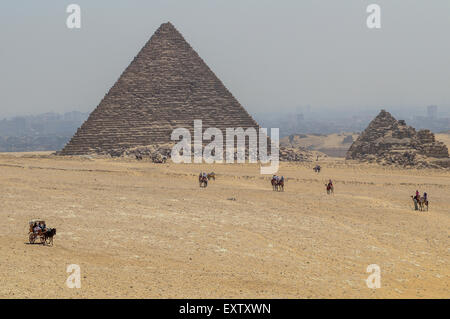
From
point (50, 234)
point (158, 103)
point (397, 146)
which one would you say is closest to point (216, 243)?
point (50, 234)

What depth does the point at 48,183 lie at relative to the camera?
25078 millimetres

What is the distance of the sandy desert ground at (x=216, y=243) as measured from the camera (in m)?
10.7

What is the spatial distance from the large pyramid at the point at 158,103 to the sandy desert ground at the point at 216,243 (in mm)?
26023

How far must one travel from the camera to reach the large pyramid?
171ft

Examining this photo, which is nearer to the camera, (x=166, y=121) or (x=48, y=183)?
(x=48, y=183)

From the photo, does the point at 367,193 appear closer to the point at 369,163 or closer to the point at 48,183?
the point at 48,183

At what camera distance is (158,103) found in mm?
53469

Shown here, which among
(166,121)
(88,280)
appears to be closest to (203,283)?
(88,280)

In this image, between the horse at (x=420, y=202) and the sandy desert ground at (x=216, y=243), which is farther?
the horse at (x=420, y=202)

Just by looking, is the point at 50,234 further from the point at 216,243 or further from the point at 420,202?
the point at 420,202

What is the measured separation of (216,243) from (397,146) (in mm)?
36983

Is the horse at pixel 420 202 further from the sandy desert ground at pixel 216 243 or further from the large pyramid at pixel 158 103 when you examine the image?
the large pyramid at pixel 158 103

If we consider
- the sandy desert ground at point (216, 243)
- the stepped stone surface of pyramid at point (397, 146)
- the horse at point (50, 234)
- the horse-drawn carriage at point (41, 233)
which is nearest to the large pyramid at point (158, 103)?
the stepped stone surface of pyramid at point (397, 146)
